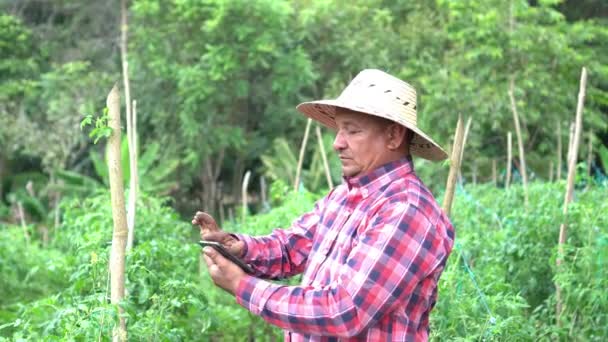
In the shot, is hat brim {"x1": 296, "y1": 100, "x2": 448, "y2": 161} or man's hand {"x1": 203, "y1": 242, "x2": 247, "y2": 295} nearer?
man's hand {"x1": 203, "y1": 242, "x2": 247, "y2": 295}

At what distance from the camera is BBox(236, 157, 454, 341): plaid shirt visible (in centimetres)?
221

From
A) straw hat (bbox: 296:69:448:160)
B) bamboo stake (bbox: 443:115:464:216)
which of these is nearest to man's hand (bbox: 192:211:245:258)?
straw hat (bbox: 296:69:448:160)

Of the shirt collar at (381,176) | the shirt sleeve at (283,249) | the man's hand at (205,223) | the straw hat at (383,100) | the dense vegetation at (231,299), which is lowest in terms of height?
the dense vegetation at (231,299)

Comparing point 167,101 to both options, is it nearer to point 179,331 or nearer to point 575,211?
point 575,211

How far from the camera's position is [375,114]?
240 cm

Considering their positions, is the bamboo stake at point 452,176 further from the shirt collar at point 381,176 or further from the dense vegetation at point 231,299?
the shirt collar at point 381,176

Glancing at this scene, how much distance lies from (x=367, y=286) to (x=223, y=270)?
15.3 inches

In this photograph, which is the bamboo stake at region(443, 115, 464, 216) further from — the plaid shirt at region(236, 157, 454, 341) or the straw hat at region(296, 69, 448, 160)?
the plaid shirt at region(236, 157, 454, 341)

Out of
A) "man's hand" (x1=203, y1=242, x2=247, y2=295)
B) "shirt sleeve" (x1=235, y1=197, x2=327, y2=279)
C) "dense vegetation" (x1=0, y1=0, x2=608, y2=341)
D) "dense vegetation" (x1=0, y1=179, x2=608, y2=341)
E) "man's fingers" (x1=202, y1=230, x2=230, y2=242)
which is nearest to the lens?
"man's hand" (x1=203, y1=242, x2=247, y2=295)

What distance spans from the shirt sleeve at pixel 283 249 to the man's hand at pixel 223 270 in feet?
1.21

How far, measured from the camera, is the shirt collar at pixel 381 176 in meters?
2.42

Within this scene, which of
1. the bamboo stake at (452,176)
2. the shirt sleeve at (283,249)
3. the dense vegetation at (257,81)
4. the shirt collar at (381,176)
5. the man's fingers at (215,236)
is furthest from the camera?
the dense vegetation at (257,81)

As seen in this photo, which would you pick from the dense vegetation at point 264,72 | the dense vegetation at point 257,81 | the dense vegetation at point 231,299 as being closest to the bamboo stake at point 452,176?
the dense vegetation at point 231,299

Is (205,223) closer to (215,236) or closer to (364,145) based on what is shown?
(215,236)
